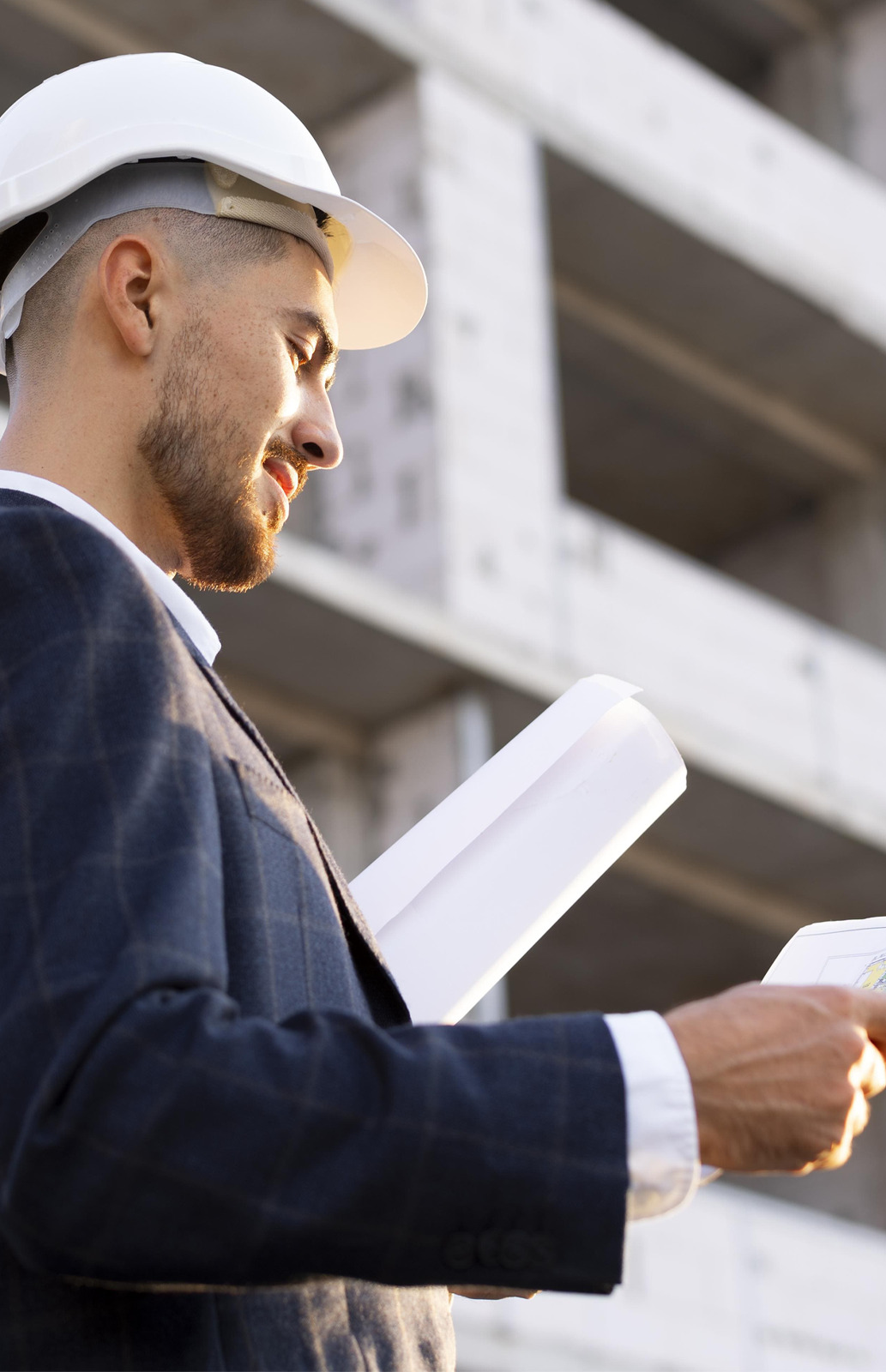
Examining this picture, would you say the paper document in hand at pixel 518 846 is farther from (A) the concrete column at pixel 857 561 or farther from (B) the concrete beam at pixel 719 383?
(A) the concrete column at pixel 857 561

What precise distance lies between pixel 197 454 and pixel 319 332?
0.20 m

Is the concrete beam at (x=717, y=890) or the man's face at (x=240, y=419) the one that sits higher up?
→ the man's face at (x=240, y=419)

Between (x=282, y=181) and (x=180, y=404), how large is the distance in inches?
10.8

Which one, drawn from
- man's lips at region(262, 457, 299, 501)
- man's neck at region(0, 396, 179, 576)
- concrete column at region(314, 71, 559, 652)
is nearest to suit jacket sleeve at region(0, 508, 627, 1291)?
man's neck at region(0, 396, 179, 576)

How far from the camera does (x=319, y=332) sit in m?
2.01

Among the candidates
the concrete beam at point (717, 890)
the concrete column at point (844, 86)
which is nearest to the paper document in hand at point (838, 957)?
the concrete beam at point (717, 890)

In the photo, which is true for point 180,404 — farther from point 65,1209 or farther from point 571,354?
point 571,354

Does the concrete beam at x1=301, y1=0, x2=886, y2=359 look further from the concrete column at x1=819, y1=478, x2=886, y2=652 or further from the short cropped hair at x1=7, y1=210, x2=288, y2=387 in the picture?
the short cropped hair at x1=7, y1=210, x2=288, y2=387

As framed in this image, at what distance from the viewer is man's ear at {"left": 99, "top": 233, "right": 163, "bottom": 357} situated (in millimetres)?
1899

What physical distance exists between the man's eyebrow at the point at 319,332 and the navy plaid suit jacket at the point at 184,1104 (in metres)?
0.53

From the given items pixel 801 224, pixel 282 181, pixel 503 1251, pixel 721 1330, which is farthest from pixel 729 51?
pixel 503 1251

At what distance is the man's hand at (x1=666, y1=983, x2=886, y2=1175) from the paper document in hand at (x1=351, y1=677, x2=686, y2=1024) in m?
0.50

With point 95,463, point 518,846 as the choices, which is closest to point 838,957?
point 518,846

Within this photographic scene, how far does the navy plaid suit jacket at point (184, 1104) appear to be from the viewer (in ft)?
4.37
